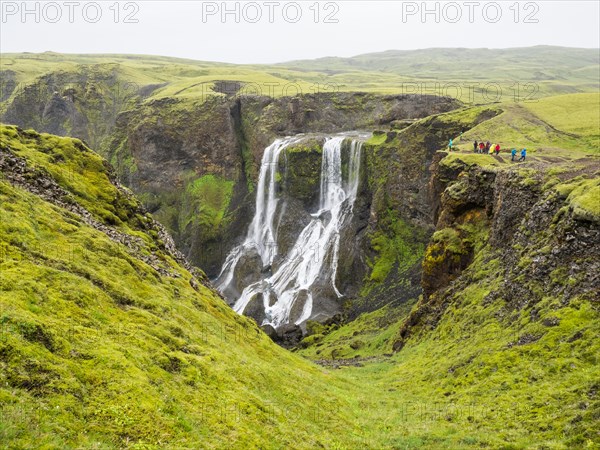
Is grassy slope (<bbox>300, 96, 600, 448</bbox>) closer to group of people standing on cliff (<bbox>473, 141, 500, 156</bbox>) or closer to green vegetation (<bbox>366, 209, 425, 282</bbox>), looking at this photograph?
group of people standing on cliff (<bbox>473, 141, 500, 156</bbox>)

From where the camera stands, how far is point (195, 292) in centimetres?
3098

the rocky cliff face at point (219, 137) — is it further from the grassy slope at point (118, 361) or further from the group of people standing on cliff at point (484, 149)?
the grassy slope at point (118, 361)

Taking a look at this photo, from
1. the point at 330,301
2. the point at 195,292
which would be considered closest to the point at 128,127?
the point at 330,301

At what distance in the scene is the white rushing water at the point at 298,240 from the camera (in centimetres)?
7075

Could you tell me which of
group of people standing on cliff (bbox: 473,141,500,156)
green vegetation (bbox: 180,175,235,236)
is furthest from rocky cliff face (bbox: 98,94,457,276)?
group of people standing on cliff (bbox: 473,141,500,156)

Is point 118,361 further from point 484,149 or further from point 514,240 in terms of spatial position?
point 484,149

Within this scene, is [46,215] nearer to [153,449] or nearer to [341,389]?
[153,449]

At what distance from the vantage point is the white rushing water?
232 feet

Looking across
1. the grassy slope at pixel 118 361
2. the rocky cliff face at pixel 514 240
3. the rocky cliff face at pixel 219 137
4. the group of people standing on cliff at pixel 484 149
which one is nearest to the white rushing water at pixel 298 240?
the rocky cliff face at pixel 219 137

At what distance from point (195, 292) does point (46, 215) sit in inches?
413

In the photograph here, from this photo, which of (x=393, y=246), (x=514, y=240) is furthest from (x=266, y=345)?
(x=393, y=246)

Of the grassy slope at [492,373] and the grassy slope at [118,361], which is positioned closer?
the grassy slope at [118,361]

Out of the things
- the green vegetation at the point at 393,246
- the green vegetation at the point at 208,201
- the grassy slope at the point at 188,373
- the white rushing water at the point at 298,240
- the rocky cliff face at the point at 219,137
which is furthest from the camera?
the rocky cliff face at the point at 219,137

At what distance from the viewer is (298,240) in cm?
8075
